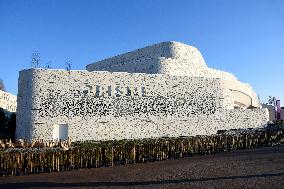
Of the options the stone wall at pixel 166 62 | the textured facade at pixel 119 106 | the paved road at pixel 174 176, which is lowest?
the paved road at pixel 174 176

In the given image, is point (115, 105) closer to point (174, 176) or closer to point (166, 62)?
point (166, 62)

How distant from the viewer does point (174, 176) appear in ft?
49.0

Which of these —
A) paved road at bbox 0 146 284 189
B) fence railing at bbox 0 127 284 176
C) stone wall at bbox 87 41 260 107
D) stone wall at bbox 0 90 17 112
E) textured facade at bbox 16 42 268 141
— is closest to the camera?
paved road at bbox 0 146 284 189

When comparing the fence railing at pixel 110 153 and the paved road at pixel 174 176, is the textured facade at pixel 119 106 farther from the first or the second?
the paved road at pixel 174 176

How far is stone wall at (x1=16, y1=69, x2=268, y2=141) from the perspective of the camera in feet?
121

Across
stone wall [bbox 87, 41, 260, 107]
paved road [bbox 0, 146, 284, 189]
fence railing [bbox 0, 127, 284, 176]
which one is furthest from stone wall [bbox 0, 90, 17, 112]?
paved road [bbox 0, 146, 284, 189]

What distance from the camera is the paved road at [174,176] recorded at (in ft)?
43.4

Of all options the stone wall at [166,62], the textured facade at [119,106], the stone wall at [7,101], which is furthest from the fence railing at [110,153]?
the stone wall at [7,101]

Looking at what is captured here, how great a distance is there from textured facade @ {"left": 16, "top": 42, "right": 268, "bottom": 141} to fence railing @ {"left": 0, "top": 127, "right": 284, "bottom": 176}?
15.5 meters

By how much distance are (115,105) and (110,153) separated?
19.4 m

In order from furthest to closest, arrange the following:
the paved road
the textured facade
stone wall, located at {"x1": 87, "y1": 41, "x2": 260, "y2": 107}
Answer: stone wall, located at {"x1": 87, "y1": 41, "x2": 260, "y2": 107}
the textured facade
the paved road

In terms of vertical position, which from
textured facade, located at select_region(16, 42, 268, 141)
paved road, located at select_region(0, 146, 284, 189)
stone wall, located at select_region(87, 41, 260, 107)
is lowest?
paved road, located at select_region(0, 146, 284, 189)

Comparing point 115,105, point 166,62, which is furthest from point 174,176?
point 166,62

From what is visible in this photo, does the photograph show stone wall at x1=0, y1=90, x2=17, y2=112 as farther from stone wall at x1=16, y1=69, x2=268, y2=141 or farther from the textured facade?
stone wall at x1=16, y1=69, x2=268, y2=141
